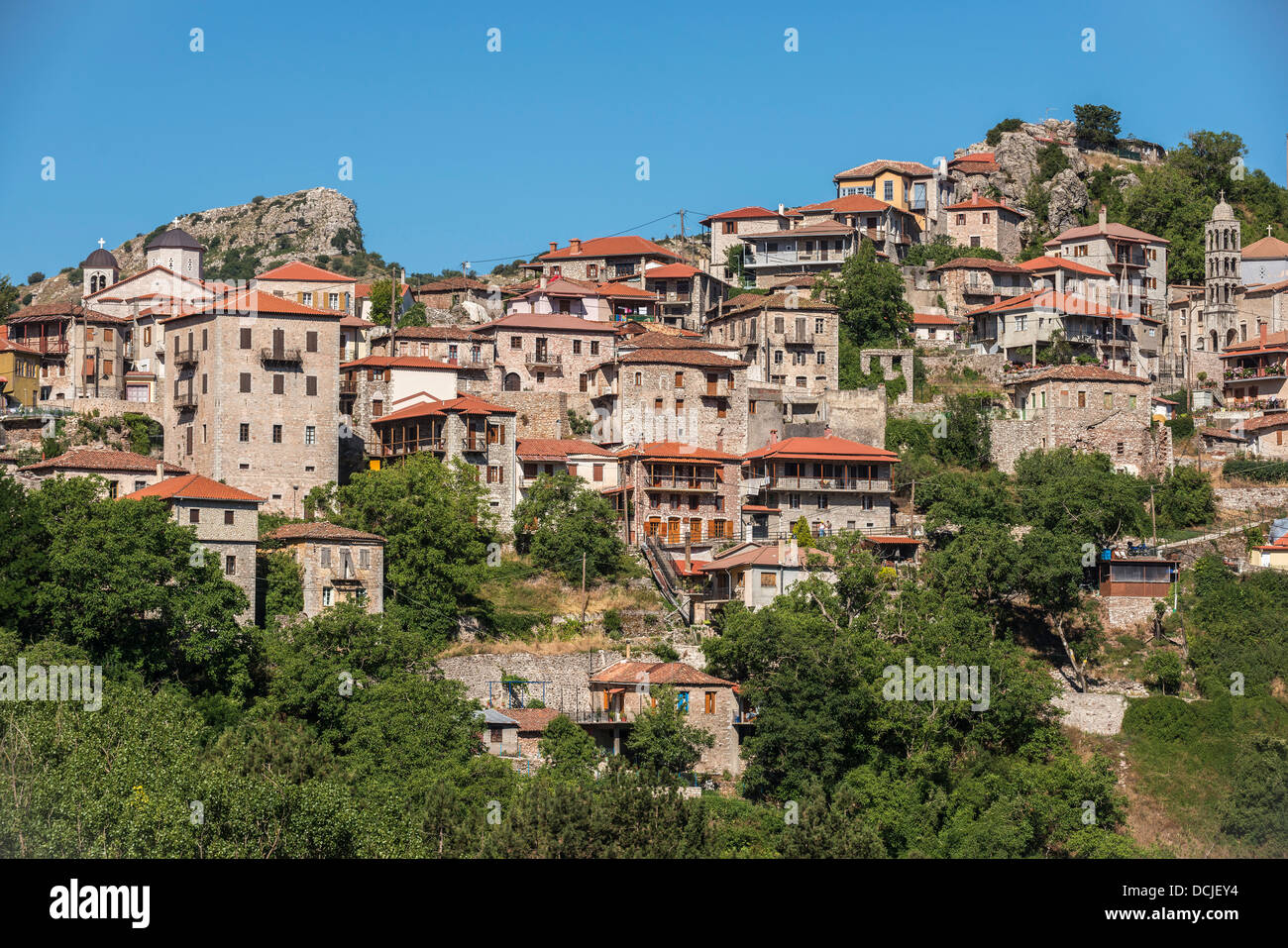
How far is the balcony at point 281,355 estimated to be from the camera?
215ft

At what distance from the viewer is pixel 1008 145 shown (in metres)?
115

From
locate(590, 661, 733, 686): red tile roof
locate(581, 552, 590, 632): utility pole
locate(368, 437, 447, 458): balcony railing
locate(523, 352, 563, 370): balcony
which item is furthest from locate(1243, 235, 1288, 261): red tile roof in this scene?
locate(590, 661, 733, 686): red tile roof

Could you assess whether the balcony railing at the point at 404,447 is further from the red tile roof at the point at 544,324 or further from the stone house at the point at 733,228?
the stone house at the point at 733,228

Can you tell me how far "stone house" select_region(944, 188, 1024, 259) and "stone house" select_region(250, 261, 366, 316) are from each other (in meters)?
38.8

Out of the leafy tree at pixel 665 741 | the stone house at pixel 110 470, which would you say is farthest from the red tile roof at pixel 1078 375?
the stone house at pixel 110 470

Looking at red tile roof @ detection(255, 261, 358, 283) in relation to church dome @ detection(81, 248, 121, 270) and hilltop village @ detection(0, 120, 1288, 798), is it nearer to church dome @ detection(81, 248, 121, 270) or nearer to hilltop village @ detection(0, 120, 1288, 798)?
hilltop village @ detection(0, 120, 1288, 798)

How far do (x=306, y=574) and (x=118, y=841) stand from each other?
20.3 metres

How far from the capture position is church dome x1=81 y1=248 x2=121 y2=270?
302 ft

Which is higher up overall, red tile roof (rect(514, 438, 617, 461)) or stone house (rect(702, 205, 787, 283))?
stone house (rect(702, 205, 787, 283))

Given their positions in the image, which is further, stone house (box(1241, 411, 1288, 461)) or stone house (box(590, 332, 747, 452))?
stone house (box(1241, 411, 1288, 461))

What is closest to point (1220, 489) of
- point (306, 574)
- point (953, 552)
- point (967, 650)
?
point (953, 552)

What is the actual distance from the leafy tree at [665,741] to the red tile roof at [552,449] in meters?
17.7

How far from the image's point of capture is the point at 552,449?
69.3 m

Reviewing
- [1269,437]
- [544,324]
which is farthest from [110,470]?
[1269,437]
